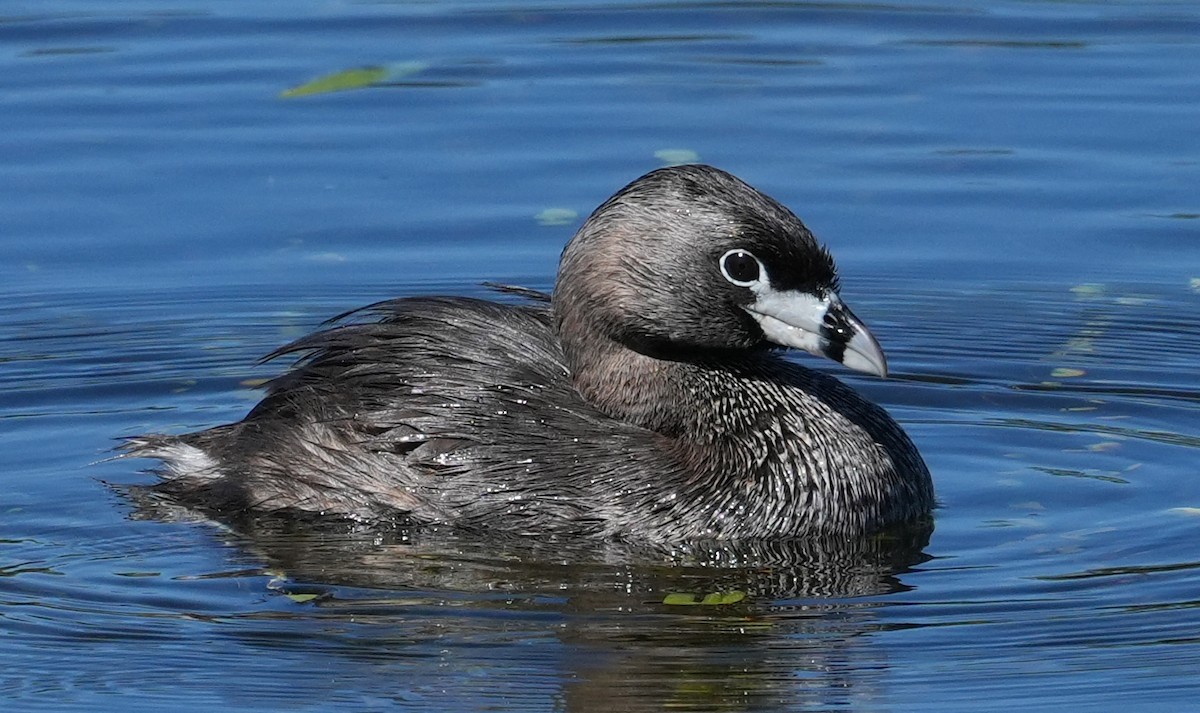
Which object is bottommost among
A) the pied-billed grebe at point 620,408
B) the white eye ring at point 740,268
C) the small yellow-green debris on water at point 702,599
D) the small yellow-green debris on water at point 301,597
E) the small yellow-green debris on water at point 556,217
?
the small yellow-green debris on water at point 301,597

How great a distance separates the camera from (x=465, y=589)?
31.3ft

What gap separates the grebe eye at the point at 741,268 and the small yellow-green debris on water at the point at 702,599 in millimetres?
1284

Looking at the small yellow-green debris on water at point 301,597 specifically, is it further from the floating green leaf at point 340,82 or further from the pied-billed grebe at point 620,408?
the floating green leaf at point 340,82

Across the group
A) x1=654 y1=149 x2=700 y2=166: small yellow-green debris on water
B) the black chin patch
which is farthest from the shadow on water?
x1=654 y1=149 x2=700 y2=166: small yellow-green debris on water

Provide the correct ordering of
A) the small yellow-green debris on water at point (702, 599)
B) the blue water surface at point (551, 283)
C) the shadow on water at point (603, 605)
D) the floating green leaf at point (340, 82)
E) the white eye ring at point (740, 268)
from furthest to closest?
the floating green leaf at point (340, 82) → the white eye ring at point (740, 268) → the small yellow-green debris on water at point (702, 599) → the blue water surface at point (551, 283) → the shadow on water at point (603, 605)

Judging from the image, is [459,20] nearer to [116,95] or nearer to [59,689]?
[116,95]

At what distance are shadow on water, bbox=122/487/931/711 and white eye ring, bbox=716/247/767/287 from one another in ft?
3.56

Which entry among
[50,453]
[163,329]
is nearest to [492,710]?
[50,453]

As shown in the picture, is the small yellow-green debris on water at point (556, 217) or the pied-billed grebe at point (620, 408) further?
the small yellow-green debris on water at point (556, 217)

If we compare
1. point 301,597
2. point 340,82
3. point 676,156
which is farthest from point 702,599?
point 340,82

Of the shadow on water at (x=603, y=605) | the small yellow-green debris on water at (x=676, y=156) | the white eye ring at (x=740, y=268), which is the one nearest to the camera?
the shadow on water at (x=603, y=605)

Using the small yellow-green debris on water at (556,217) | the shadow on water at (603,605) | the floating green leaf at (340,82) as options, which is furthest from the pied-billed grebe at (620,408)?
the floating green leaf at (340,82)

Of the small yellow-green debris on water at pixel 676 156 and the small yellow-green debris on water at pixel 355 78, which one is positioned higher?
the small yellow-green debris on water at pixel 355 78

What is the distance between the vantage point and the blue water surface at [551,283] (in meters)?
8.82
